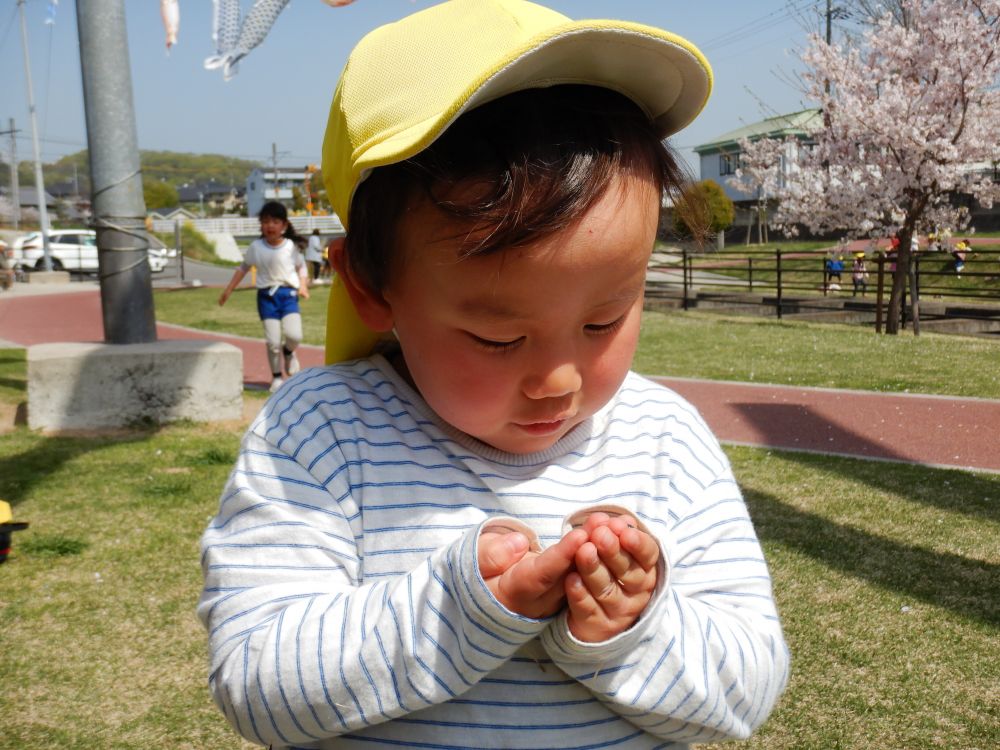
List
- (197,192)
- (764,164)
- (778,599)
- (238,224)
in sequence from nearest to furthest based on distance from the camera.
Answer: (778,599), (764,164), (238,224), (197,192)

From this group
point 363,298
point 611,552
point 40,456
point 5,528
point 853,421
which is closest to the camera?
point 611,552

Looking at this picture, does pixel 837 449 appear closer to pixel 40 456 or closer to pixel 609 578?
pixel 40 456

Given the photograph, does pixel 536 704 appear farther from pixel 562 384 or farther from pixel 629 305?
pixel 629 305

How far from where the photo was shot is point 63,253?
117 feet

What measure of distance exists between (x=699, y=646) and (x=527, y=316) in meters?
0.45

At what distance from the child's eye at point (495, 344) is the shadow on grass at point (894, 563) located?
265 centimetres

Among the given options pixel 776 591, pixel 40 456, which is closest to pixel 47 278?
pixel 40 456

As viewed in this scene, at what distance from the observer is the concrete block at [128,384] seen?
20.6 feet

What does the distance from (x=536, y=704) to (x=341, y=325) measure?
0.65 metres

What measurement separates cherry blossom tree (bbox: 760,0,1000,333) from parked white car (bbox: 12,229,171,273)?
75.1 feet

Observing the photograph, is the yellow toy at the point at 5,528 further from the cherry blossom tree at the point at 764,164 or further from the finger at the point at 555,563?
the cherry blossom tree at the point at 764,164

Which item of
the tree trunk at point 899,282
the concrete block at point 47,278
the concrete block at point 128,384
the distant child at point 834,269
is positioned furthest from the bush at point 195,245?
the concrete block at point 128,384

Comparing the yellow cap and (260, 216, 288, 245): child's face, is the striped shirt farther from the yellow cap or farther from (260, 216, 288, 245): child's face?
(260, 216, 288, 245): child's face

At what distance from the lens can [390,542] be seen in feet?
4.21
